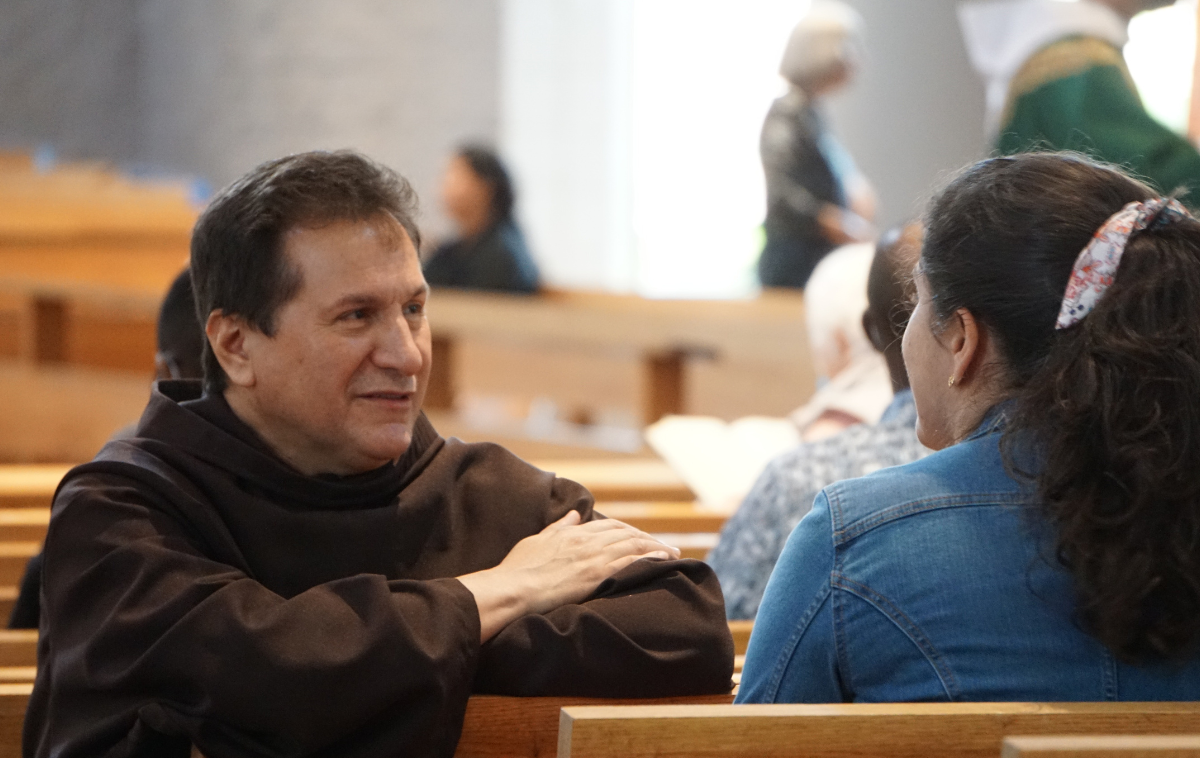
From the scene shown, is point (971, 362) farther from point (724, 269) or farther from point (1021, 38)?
point (724, 269)

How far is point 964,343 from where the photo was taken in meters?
1.35

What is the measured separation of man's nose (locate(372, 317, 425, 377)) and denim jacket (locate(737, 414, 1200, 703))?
0.55 meters

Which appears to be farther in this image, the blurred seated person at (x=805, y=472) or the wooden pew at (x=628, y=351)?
the wooden pew at (x=628, y=351)

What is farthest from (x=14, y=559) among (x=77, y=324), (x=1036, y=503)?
(x=77, y=324)

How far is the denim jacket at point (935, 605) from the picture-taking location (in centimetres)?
123

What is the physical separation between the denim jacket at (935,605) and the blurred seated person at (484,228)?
5.18 metres

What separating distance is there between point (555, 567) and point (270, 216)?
525mm

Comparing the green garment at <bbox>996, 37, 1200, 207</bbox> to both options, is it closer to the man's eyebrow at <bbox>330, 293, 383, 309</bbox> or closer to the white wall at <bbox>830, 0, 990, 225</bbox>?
the man's eyebrow at <bbox>330, 293, 383, 309</bbox>

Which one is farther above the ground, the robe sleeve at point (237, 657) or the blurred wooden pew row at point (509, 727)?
the robe sleeve at point (237, 657)

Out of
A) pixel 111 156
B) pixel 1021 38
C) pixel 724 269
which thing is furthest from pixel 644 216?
pixel 1021 38

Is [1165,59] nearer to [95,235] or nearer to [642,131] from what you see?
[642,131]

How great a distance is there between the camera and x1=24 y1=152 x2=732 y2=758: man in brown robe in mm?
1304

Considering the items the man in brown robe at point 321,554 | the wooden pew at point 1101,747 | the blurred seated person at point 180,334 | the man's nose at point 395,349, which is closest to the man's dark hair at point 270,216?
the man in brown robe at point 321,554

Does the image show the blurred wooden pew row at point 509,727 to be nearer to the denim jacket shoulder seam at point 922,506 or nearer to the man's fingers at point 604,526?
the man's fingers at point 604,526
